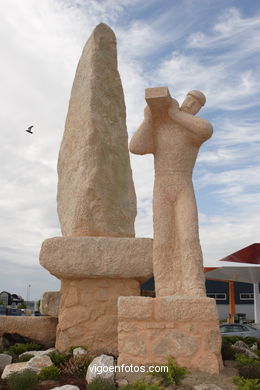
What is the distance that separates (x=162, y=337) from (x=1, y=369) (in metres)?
1.62

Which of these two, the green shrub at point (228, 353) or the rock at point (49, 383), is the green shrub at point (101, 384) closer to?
the rock at point (49, 383)

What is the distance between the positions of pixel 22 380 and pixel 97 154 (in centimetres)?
272

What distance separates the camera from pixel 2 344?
16.3 ft

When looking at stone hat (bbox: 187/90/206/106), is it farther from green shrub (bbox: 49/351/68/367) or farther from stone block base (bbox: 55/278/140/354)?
green shrub (bbox: 49/351/68/367)

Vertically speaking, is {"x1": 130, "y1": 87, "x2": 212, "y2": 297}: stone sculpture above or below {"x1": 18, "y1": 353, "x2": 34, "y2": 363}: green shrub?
above

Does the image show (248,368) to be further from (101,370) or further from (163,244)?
(163,244)

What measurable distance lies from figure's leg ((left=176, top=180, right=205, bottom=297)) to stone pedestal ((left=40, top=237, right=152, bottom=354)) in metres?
0.59

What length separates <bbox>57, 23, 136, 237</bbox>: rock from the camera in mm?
5000

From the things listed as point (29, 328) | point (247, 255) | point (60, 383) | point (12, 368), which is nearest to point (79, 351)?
point (12, 368)

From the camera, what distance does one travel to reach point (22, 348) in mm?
4738

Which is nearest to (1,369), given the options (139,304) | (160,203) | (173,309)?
(139,304)

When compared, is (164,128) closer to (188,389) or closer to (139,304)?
(139,304)

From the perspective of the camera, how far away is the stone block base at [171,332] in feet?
11.5

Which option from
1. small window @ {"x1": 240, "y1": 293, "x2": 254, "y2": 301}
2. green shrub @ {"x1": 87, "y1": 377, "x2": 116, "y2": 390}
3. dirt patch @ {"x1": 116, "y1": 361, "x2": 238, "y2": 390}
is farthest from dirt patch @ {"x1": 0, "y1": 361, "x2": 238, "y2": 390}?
small window @ {"x1": 240, "y1": 293, "x2": 254, "y2": 301}
